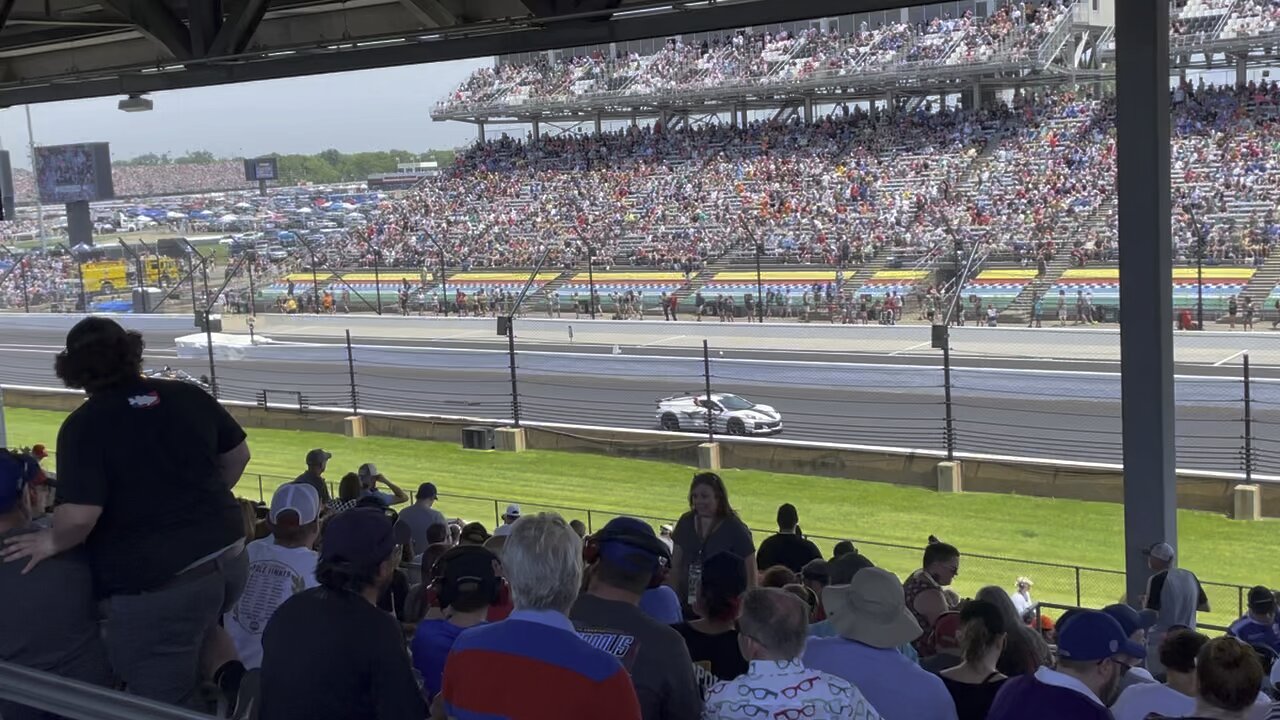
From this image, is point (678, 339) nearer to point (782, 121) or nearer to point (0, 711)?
point (782, 121)

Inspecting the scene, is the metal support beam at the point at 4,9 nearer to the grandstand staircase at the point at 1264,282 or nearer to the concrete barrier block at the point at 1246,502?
the concrete barrier block at the point at 1246,502

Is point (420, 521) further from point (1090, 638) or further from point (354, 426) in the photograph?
point (354, 426)

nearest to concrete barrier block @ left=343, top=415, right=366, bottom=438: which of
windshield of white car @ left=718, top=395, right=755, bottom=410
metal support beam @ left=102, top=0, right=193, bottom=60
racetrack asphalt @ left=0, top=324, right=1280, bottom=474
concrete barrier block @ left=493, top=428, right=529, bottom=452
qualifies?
racetrack asphalt @ left=0, top=324, right=1280, bottom=474

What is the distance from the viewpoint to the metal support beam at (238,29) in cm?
775

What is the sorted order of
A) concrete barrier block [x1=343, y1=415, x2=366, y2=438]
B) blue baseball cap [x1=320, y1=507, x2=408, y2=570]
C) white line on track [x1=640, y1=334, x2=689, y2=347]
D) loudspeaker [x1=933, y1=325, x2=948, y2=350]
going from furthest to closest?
1. white line on track [x1=640, y1=334, x2=689, y2=347]
2. concrete barrier block [x1=343, y1=415, x2=366, y2=438]
3. loudspeaker [x1=933, y1=325, x2=948, y2=350]
4. blue baseball cap [x1=320, y1=507, x2=408, y2=570]

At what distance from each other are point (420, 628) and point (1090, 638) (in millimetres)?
1566

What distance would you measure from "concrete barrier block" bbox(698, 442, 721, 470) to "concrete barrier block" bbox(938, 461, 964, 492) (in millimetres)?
3443

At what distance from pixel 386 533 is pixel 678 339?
29.4m

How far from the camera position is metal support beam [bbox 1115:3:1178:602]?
6.69 m

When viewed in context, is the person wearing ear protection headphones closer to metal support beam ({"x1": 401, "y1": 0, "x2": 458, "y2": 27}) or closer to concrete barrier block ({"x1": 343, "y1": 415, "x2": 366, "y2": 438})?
metal support beam ({"x1": 401, "y1": 0, "x2": 458, "y2": 27})

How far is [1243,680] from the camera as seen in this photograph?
10.4 feet

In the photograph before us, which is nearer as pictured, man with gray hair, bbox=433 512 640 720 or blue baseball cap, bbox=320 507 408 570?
man with gray hair, bbox=433 512 640 720

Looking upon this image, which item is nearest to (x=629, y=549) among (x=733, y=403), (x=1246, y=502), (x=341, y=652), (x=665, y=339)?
(x=341, y=652)

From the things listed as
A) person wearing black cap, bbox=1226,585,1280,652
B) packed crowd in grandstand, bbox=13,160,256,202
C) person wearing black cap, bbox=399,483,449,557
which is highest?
packed crowd in grandstand, bbox=13,160,256,202
